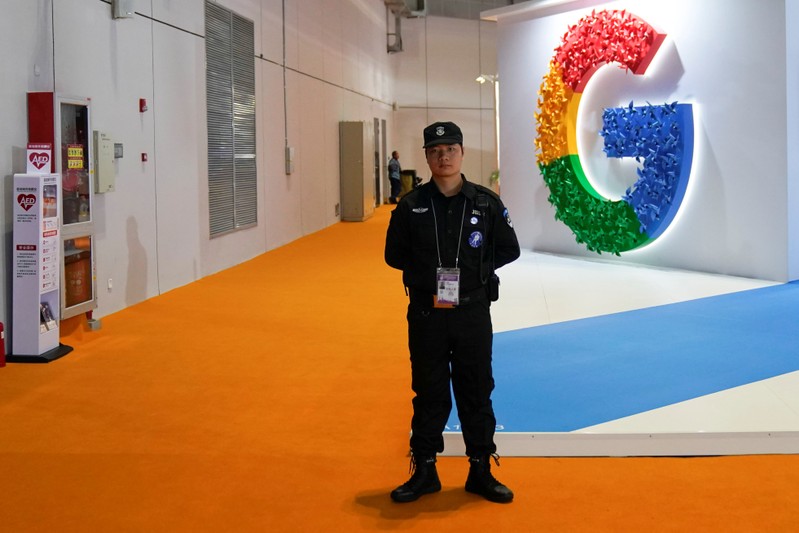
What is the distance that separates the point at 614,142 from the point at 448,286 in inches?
329

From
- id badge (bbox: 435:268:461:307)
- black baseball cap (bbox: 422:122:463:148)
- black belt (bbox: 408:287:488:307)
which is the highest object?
black baseball cap (bbox: 422:122:463:148)

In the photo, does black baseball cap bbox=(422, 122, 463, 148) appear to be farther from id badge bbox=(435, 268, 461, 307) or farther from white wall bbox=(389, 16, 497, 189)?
white wall bbox=(389, 16, 497, 189)

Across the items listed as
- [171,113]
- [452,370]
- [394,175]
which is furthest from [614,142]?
[394,175]

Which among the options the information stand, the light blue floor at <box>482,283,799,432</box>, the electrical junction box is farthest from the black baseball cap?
Result: the electrical junction box

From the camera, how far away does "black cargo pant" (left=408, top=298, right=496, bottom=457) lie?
389cm

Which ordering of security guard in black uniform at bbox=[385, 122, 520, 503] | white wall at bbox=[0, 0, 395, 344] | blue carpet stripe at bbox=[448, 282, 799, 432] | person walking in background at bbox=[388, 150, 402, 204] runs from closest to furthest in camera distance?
security guard in black uniform at bbox=[385, 122, 520, 503], blue carpet stripe at bbox=[448, 282, 799, 432], white wall at bbox=[0, 0, 395, 344], person walking in background at bbox=[388, 150, 402, 204]

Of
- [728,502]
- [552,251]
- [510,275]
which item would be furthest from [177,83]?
[728,502]

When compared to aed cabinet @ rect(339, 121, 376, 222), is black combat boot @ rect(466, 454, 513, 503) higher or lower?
lower

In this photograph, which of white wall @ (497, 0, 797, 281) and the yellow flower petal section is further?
the yellow flower petal section

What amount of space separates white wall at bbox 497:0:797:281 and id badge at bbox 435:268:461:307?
7.25 metres

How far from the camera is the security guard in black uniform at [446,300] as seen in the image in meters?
3.88

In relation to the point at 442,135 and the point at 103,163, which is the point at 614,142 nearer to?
the point at 103,163

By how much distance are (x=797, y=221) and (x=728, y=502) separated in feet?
23.0

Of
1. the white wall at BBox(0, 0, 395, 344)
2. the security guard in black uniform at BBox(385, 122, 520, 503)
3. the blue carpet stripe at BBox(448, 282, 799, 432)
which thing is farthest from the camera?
the white wall at BBox(0, 0, 395, 344)
